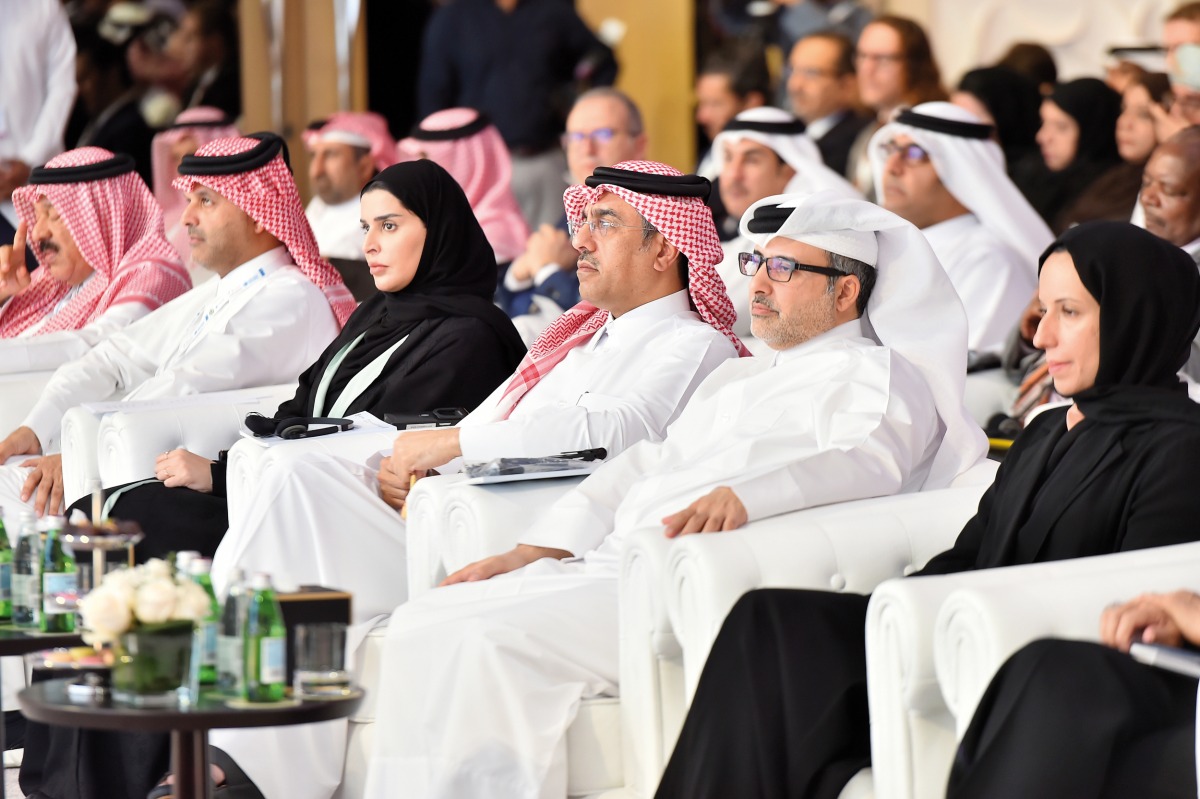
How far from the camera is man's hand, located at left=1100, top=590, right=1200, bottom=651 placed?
258cm

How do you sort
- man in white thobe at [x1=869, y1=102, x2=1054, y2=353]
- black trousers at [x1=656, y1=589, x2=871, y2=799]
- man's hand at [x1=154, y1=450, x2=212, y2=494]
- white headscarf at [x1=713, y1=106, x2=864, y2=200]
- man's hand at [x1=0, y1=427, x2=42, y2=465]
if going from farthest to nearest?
white headscarf at [x1=713, y1=106, x2=864, y2=200]
man in white thobe at [x1=869, y1=102, x2=1054, y2=353]
man's hand at [x1=0, y1=427, x2=42, y2=465]
man's hand at [x1=154, y1=450, x2=212, y2=494]
black trousers at [x1=656, y1=589, x2=871, y2=799]

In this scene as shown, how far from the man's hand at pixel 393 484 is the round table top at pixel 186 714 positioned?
1.52 meters

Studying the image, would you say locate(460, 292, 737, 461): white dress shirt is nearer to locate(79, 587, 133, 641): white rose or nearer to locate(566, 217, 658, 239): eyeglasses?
locate(566, 217, 658, 239): eyeglasses

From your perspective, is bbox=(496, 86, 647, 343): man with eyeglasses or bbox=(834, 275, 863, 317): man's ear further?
bbox=(496, 86, 647, 343): man with eyeglasses

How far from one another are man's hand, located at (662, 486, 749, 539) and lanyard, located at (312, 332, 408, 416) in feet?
5.06

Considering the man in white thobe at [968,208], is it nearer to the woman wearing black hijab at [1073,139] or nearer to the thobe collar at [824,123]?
the woman wearing black hijab at [1073,139]

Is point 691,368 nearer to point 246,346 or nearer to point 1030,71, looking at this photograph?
point 246,346

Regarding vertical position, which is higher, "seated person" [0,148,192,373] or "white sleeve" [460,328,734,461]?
"seated person" [0,148,192,373]

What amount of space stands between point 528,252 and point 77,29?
4.91 metres

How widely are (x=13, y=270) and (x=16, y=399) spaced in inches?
40.7

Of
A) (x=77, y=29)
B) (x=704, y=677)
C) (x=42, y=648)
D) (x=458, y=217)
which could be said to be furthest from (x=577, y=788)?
(x=77, y=29)

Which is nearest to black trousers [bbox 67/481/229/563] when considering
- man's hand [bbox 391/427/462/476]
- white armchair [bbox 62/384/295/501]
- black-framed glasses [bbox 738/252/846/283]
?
white armchair [bbox 62/384/295/501]

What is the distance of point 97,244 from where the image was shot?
6219 mm

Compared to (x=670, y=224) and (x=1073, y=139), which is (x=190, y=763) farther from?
(x=1073, y=139)
